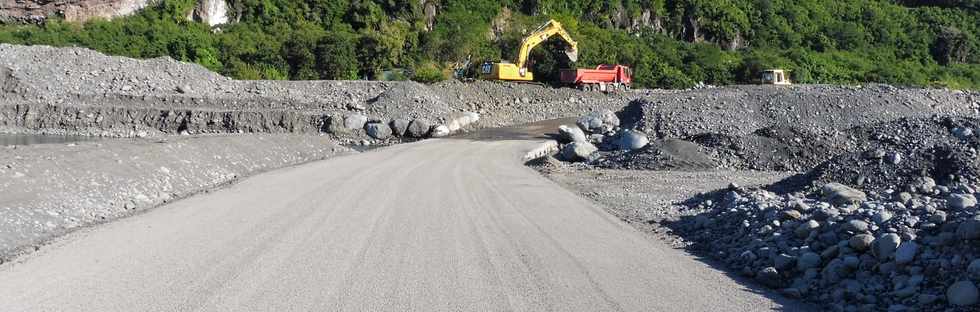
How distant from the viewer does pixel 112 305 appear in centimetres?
732

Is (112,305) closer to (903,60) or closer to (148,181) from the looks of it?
A: (148,181)

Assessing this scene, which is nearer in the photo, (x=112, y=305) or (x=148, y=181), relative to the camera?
(x=112, y=305)

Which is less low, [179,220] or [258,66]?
[258,66]

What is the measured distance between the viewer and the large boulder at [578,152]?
78.2 ft

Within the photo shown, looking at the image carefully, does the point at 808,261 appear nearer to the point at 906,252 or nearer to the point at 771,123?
the point at 906,252

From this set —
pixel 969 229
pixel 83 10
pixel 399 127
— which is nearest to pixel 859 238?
pixel 969 229

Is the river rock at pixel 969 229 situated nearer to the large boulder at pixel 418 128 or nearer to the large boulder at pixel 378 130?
the large boulder at pixel 378 130

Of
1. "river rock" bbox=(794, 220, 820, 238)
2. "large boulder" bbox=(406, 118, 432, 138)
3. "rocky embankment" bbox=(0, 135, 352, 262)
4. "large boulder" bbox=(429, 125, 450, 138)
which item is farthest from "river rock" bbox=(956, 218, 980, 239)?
"large boulder" bbox=(406, 118, 432, 138)

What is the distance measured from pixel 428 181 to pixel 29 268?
29.7 feet

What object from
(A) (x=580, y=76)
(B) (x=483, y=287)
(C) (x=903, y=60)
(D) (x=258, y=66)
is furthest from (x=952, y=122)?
(C) (x=903, y=60)

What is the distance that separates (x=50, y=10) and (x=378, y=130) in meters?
48.6

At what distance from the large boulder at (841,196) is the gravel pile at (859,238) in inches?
0.7

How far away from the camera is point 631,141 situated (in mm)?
24500

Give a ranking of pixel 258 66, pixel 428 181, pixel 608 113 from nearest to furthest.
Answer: pixel 428 181 → pixel 608 113 → pixel 258 66
